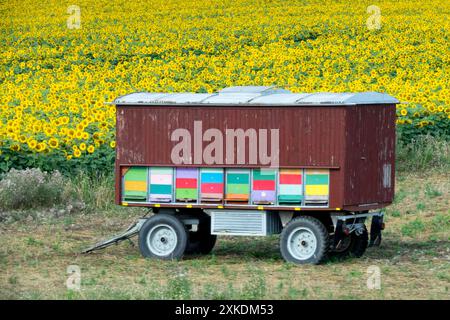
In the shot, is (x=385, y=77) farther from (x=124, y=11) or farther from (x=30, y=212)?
(x=124, y=11)

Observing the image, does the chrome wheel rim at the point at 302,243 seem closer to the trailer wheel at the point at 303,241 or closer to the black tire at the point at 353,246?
the trailer wheel at the point at 303,241

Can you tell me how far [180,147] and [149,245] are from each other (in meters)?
1.43

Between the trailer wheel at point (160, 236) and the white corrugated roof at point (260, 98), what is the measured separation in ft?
5.24

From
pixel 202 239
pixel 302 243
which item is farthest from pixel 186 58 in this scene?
pixel 302 243

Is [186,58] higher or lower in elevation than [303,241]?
higher

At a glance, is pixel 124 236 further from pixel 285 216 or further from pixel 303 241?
pixel 303 241

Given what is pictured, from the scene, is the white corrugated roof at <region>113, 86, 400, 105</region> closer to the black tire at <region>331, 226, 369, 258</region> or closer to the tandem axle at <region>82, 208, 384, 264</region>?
the tandem axle at <region>82, 208, 384, 264</region>

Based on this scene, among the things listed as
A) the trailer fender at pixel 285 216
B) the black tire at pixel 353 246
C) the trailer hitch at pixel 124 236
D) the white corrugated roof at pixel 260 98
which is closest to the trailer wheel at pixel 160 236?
the trailer hitch at pixel 124 236

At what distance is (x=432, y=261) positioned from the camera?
16641mm

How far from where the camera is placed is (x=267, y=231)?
16.5 m

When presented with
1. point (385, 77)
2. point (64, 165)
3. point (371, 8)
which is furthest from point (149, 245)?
point (371, 8)

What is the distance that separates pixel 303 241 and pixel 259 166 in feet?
3.75

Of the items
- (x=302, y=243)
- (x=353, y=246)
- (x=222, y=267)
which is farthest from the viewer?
(x=353, y=246)

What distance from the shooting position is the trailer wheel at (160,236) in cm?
1684
